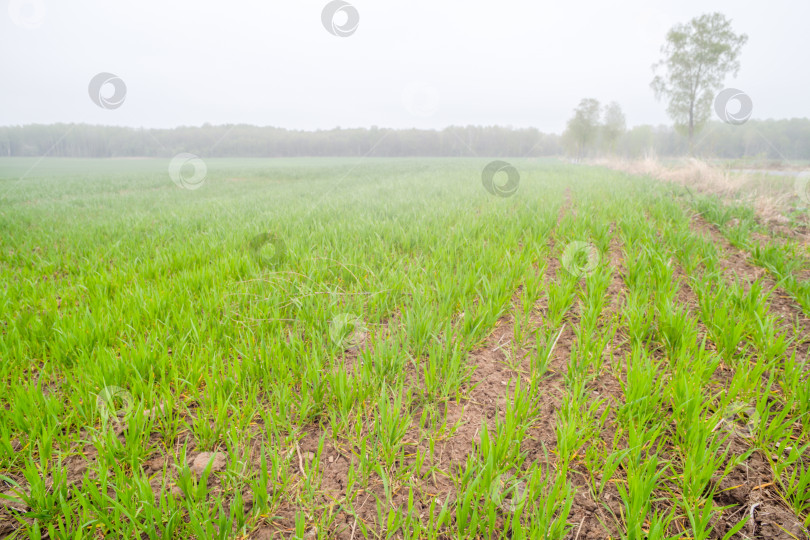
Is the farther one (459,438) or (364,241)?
(364,241)

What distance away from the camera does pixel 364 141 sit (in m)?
82.4

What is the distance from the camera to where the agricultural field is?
3.88 feet

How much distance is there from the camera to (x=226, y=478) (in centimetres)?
127

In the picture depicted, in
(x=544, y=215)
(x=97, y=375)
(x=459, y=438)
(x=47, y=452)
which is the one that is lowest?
(x=459, y=438)

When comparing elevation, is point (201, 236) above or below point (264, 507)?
above

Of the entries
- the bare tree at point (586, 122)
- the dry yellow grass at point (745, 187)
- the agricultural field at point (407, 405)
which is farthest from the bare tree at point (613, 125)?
the agricultural field at point (407, 405)

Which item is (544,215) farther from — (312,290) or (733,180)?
(733,180)

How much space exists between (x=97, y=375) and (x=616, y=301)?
3.19 metres

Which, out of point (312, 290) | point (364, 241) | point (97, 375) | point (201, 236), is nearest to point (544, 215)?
point (364, 241)

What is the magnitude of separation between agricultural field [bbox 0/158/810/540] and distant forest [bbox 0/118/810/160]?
58723mm

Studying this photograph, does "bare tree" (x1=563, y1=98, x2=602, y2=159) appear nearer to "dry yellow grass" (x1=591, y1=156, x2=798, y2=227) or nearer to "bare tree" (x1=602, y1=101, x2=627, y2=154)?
"bare tree" (x1=602, y1=101, x2=627, y2=154)

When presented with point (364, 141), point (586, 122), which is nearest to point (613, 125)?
point (586, 122)

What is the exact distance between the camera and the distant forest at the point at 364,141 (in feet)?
186

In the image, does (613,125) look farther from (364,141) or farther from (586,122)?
(364,141)
